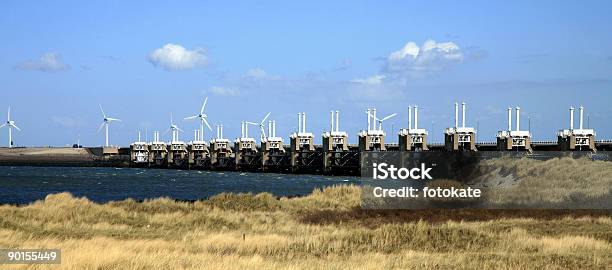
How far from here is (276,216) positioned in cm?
4891

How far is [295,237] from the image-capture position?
113 feet

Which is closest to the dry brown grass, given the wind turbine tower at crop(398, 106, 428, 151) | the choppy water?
the choppy water

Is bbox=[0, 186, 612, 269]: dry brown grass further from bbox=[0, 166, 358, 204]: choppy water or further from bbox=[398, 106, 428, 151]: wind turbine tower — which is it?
bbox=[398, 106, 428, 151]: wind turbine tower

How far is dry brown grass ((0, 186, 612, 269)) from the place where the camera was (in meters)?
25.2

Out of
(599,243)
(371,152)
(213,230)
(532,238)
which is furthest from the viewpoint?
(371,152)

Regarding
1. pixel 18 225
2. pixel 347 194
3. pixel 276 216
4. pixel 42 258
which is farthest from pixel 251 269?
pixel 347 194

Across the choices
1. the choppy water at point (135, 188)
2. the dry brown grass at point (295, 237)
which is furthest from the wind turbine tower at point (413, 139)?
the dry brown grass at point (295, 237)

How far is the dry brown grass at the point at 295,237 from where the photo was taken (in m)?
25.2

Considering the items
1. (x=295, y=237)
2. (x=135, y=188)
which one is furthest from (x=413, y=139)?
(x=295, y=237)

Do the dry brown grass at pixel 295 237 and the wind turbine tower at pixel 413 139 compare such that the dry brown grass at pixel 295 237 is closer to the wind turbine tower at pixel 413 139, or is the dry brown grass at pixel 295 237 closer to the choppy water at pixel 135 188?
the choppy water at pixel 135 188

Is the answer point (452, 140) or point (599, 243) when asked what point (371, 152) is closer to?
point (452, 140)

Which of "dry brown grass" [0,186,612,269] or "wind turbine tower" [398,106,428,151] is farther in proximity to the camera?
"wind turbine tower" [398,106,428,151]

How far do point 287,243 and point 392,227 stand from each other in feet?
21.9

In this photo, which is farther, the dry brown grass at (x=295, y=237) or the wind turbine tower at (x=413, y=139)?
the wind turbine tower at (x=413, y=139)
